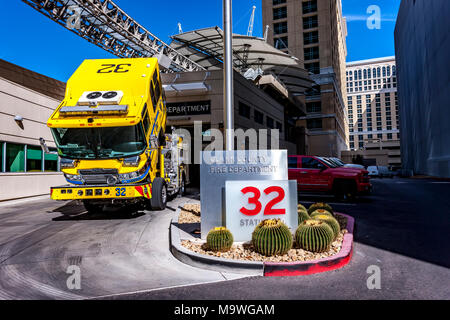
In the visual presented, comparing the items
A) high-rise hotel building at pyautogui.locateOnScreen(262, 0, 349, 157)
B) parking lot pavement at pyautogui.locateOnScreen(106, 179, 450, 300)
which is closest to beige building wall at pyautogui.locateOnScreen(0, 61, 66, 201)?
parking lot pavement at pyautogui.locateOnScreen(106, 179, 450, 300)

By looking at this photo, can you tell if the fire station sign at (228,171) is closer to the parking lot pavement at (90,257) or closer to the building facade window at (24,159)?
the parking lot pavement at (90,257)

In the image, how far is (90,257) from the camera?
5828mm

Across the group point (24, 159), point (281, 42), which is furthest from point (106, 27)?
point (281, 42)

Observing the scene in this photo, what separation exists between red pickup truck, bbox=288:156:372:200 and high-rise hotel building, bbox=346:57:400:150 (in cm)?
15925

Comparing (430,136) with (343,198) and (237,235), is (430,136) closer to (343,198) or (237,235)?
(343,198)

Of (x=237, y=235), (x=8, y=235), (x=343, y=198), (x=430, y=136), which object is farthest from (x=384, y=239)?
(x=430, y=136)

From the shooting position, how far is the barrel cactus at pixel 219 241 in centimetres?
546

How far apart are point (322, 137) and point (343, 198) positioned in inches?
2167

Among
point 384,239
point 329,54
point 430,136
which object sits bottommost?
point 384,239

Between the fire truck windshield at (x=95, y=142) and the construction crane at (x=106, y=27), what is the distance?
56.9 ft

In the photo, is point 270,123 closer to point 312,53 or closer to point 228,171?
point 228,171

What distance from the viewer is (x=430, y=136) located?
125 feet

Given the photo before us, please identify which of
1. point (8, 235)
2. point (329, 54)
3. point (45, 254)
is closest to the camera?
point (45, 254)

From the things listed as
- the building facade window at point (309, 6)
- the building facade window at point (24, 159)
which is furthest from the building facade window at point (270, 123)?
the building facade window at point (309, 6)
